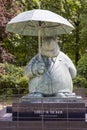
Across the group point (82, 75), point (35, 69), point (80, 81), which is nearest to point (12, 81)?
point (80, 81)

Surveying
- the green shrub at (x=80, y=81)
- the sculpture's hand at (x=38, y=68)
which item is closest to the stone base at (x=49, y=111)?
the sculpture's hand at (x=38, y=68)

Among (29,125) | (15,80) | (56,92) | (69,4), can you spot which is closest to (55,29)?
(56,92)

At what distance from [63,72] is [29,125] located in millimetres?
1967

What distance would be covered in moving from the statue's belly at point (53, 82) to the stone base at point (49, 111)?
2.47 ft

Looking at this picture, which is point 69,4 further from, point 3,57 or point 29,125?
point 29,125

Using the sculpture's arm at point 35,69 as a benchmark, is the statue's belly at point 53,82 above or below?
below

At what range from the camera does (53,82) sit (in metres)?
10.7

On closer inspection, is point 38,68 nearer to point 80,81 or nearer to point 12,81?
point 12,81

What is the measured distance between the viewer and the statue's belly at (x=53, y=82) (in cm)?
1068

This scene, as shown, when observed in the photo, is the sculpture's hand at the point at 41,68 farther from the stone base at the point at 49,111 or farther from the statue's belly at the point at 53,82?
the stone base at the point at 49,111

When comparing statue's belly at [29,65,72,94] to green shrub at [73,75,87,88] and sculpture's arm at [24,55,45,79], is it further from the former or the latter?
green shrub at [73,75,87,88]

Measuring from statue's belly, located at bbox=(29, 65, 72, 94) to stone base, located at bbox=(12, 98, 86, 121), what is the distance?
753mm

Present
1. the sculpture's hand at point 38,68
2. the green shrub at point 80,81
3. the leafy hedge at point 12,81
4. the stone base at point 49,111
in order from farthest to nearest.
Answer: the green shrub at point 80,81
the leafy hedge at point 12,81
the sculpture's hand at point 38,68
the stone base at point 49,111

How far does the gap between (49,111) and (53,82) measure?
1.09 meters
